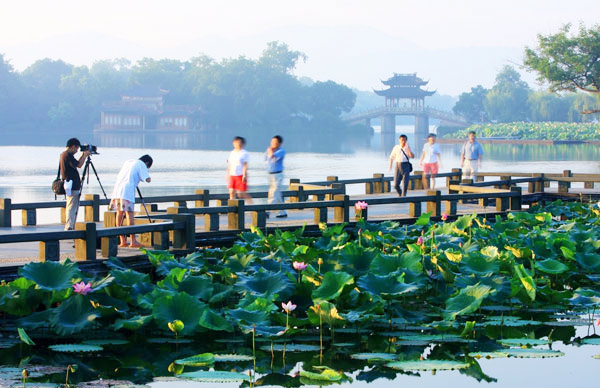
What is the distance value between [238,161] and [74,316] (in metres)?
5.80

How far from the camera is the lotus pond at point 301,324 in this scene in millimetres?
5641

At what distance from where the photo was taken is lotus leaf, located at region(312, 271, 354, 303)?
654cm

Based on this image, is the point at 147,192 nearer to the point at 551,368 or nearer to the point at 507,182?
the point at 507,182

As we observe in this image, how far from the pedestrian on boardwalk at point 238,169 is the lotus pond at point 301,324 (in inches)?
142

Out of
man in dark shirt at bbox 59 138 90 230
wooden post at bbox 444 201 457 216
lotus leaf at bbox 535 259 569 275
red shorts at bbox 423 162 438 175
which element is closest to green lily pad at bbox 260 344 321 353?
lotus leaf at bbox 535 259 569 275

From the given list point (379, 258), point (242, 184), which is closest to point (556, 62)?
point (242, 184)

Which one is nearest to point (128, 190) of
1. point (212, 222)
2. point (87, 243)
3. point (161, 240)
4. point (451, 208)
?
point (161, 240)

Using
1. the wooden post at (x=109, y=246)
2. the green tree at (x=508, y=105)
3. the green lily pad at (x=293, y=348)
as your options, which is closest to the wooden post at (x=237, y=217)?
the wooden post at (x=109, y=246)

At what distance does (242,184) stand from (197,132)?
92035 millimetres

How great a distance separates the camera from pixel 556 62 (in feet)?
158

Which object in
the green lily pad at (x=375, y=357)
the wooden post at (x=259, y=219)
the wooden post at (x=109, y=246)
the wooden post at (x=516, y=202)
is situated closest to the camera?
the green lily pad at (x=375, y=357)

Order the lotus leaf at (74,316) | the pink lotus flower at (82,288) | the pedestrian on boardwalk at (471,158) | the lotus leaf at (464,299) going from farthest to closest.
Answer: the pedestrian on boardwalk at (471,158) → the lotus leaf at (464,299) → the pink lotus flower at (82,288) → the lotus leaf at (74,316)

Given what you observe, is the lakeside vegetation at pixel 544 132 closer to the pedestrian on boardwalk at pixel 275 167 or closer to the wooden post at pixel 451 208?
the wooden post at pixel 451 208

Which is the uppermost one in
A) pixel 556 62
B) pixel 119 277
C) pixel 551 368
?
pixel 556 62
